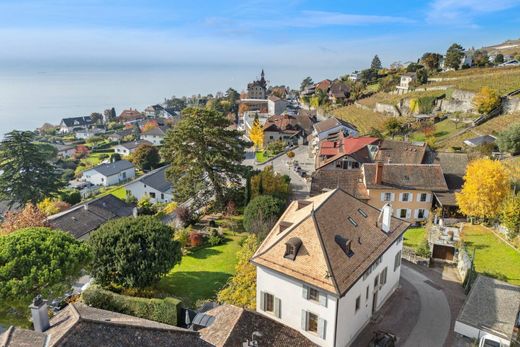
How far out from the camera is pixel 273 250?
23672 millimetres

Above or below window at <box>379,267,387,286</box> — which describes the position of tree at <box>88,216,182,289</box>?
above

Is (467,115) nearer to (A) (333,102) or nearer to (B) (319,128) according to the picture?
(B) (319,128)

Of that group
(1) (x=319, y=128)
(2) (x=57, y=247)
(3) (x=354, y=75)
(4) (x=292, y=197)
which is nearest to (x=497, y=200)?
(4) (x=292, y=197)

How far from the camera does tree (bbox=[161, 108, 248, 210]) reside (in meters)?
41.7

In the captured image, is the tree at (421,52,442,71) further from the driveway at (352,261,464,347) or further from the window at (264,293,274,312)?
the window at (264,293,274,312)

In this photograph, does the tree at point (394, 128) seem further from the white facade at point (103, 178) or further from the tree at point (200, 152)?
the white facade at point (103, 178)

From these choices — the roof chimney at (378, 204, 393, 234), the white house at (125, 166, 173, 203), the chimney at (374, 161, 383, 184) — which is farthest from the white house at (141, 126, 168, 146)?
the roof chimney at (378, 204, 393, 234)

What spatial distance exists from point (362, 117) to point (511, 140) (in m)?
48.3

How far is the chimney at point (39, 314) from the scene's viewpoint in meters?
17.2

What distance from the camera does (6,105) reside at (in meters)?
188

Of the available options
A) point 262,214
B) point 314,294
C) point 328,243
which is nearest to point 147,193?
point 262,214

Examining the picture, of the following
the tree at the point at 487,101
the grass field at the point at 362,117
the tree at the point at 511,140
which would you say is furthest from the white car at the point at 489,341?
the grass field at the point at 362,117

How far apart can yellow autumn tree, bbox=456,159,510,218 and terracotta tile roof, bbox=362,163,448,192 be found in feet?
20.7

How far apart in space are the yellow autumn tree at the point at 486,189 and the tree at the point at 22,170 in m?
58.9
